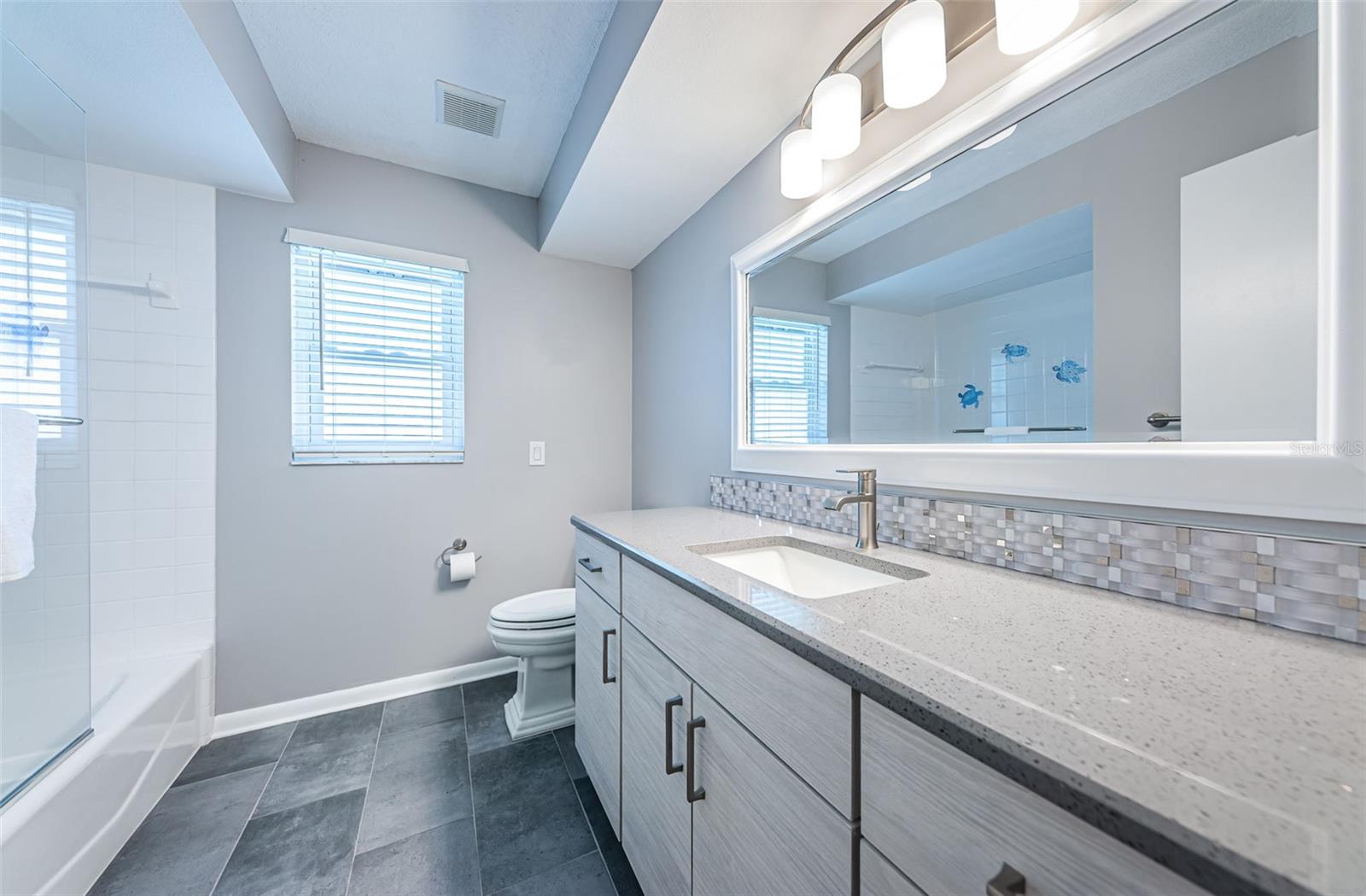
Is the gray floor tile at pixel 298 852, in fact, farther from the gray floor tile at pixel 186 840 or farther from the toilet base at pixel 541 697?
the toilet base at pixel 541 697

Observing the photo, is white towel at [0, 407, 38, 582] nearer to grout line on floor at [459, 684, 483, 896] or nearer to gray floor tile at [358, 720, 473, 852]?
gray floor tile at [358, 720, 473, 852]

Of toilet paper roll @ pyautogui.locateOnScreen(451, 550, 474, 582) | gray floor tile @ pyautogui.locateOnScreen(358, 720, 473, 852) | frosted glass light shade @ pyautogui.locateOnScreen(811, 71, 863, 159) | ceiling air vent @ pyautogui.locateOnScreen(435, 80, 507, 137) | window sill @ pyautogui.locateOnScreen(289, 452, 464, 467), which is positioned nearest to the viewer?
frosted glass light shade @ pyautogui.locateOnScreen(811, 71, 863, 159)

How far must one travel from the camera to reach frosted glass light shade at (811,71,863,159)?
114 centimetres

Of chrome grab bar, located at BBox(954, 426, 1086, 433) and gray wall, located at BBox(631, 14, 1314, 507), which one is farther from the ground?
gray wall, located at BBox(631, 14, 1314, 507)

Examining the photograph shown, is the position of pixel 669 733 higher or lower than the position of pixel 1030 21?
lower

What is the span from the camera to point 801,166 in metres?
1.31

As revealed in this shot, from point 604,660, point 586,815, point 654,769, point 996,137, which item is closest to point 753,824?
point 654,769

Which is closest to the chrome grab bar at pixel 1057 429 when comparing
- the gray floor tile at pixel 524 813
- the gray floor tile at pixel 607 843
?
the gray floor tile at pixel 607 843

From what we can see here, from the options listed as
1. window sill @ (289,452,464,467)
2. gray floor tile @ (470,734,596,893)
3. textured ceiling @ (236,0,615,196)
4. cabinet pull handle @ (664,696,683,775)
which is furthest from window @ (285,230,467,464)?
cabinet pull handle @ (664,696,683,775)

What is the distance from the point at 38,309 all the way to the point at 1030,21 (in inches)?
96.6

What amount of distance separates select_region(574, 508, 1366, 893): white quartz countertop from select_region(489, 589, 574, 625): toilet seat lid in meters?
1.22

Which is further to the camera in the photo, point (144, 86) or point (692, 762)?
point (144, 86)

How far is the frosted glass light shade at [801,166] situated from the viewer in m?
1.29

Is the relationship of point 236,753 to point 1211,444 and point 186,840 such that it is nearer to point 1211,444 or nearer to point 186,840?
point 186,840
